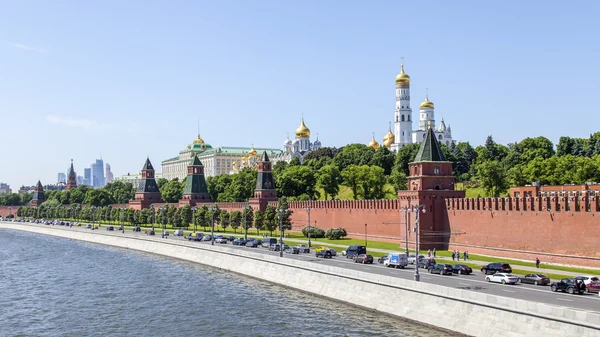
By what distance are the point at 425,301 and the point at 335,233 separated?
4417cm

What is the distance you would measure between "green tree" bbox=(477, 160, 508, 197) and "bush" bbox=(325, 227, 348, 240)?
92.7 ft

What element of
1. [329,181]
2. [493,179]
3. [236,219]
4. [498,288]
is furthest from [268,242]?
[329,181]

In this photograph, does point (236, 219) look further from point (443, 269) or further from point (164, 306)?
point (443, 269)

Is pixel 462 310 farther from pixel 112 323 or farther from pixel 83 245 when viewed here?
pixel 83 245

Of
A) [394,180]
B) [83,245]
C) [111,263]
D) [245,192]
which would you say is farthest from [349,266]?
[245,192]

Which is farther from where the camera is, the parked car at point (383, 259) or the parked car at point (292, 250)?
the parked car at point (292, 250)

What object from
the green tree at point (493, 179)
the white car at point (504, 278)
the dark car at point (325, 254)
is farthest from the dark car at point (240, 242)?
the green tree at point (493, 179)

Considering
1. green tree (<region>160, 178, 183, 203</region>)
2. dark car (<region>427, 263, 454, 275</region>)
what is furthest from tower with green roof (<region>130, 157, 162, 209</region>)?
dark car (<region>427, 263, 454, 275</region>)

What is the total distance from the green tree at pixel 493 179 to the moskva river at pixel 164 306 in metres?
48.8

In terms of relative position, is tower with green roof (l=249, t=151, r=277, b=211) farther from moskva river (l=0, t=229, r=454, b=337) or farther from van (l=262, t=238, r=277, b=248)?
moskva river (l=0, t=229, r=454, b=337)

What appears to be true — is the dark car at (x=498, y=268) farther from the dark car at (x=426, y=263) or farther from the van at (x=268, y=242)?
the van at (x=268, y=242)

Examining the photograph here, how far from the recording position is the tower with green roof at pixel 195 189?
4909 inches

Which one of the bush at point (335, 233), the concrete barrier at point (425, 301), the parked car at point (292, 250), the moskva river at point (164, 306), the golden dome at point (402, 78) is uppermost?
the golden dome at point (402, 78)

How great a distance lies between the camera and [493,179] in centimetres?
10012
